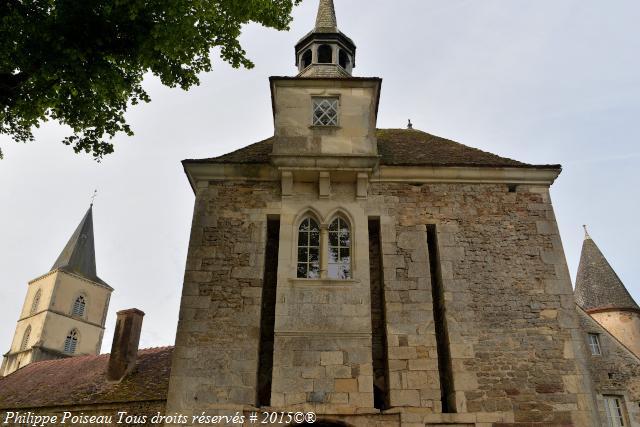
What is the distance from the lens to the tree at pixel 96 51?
7.85m

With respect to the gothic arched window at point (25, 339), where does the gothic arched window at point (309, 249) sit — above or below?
below

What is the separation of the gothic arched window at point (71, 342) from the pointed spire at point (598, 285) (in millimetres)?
35339

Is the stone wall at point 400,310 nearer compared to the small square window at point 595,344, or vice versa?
the stone wall at point 400,310

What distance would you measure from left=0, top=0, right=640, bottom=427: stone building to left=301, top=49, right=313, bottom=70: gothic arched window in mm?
3536

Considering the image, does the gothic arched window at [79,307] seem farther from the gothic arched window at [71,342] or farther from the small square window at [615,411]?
the small square window at [615,411]

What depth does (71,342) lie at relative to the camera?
40156mm

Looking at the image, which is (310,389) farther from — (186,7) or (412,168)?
(186,7)

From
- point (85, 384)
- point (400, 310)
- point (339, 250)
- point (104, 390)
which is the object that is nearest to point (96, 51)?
point (339, 250)

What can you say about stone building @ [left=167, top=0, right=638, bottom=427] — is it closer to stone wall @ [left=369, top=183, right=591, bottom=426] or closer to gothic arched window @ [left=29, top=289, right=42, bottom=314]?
stone wall @ [left=369, top=183, right=591, bottom=426]

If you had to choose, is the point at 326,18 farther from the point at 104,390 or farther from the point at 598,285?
the point at 598,285

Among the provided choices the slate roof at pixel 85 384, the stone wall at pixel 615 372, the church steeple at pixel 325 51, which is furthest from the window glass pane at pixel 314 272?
the stone wall at pixel 615 372

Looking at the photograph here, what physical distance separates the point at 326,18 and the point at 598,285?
16371 mm

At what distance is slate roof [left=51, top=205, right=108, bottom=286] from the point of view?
4219 centimetres

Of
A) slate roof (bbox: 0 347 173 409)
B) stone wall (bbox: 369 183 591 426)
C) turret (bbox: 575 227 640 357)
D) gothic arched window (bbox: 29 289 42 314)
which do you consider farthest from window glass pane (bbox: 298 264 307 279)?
gothic arched window (bbox: 29 289 42 314)
